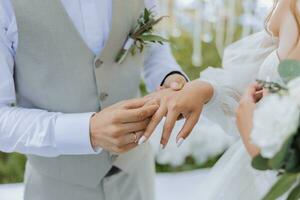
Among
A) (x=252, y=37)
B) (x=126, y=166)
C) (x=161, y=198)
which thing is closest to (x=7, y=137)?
(x=126, y=166)

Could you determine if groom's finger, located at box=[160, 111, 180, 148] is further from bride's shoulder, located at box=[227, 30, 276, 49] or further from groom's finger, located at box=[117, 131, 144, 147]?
bride's shoulder, located at box=[227, 30, 276, 49]

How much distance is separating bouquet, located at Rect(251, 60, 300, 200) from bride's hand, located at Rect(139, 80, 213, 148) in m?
0.46

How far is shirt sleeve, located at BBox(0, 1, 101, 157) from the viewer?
Answer: 3.89 ft

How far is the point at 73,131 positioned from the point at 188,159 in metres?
1.57

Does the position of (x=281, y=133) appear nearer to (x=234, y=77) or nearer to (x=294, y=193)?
(x=294, y=193)

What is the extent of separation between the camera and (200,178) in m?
2.46

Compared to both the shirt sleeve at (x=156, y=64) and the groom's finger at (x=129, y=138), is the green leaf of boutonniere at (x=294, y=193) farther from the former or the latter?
the shirt sleeve at (x=156, y=64)

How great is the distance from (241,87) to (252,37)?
0.59ft

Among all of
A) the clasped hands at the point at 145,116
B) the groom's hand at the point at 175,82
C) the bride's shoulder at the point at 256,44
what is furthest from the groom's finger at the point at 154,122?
the bride's shoulder at the point at 256,44

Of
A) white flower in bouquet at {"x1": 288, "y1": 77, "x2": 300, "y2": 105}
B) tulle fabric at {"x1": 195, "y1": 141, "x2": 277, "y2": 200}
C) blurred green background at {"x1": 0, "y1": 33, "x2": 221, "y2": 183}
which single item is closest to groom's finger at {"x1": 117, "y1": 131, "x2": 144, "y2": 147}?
tulle fabric at {"x1": 195, "y1": 141, "x2": 277, "y2": 200}

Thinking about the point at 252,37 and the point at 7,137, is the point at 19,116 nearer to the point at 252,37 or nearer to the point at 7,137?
the point at 7,137

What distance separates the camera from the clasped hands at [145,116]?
115 cm

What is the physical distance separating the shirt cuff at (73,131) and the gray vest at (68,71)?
3.8 inches

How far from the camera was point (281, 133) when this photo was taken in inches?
27.5
